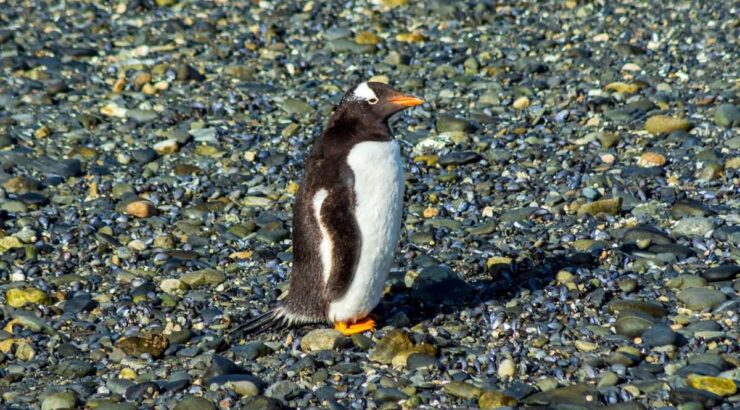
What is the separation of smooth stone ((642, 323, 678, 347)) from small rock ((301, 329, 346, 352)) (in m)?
1.52

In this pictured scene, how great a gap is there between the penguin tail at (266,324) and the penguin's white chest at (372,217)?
27 cm

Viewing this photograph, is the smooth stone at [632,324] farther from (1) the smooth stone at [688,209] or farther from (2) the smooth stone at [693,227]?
(1) the smooth stone at [688,209]

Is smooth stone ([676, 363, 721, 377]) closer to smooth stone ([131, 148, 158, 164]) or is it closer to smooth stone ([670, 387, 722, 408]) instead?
smooth stone ([670, 387, 722, 408])

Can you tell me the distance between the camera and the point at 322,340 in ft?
20.7

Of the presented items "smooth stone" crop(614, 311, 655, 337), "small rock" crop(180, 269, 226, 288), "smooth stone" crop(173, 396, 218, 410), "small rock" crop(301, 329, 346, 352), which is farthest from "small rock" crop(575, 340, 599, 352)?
"small rock" crop(180, 269, 226, 288)

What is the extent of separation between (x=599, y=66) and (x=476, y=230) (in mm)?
3452

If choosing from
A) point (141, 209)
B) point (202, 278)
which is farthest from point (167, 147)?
point (202, 278)

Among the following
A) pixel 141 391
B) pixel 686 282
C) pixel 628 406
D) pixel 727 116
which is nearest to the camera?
pixel 628 406

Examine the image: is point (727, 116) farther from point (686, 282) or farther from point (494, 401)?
point (494, 401)

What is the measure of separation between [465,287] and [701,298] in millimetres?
1283

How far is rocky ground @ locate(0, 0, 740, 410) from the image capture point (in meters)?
6.02

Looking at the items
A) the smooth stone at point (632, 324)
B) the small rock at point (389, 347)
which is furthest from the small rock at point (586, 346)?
the small rock at point (389, 347)

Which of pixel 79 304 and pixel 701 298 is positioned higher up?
pixel 701 298

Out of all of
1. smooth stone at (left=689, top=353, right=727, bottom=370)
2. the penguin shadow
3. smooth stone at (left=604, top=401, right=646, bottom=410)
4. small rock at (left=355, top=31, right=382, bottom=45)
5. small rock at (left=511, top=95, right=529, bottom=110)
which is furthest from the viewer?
small rock at (left=355, top=31, right=382, bottom=45)
